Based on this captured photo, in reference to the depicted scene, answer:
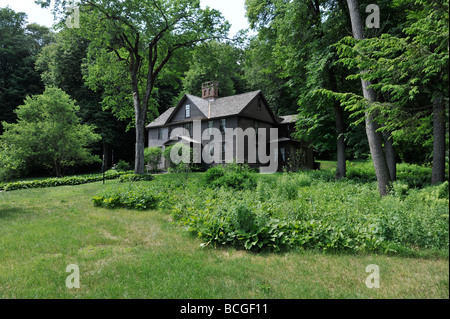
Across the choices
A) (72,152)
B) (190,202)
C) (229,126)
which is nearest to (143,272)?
(190,202)

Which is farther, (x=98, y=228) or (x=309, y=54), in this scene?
(x=309, y=54)

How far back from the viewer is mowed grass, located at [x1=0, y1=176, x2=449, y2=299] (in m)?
3.10

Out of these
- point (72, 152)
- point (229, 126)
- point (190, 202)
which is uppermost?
point (229, 126)

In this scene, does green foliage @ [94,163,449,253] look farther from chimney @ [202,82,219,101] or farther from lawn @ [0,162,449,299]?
chimney @ [202,82,219,101]

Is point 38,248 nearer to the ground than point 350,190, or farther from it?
nearer to the ground

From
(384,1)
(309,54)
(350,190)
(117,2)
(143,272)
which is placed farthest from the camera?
(117,2)

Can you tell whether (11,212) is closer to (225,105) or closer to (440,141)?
(440,141)

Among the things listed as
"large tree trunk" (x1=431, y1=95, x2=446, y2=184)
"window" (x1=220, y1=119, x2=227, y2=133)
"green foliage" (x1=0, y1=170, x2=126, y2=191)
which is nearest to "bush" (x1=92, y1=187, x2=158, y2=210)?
"large tree trunk" (x1=431, y1=95, x2=446, y2=184)

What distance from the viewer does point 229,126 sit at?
25.8 meters

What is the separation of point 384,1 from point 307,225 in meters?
10.5

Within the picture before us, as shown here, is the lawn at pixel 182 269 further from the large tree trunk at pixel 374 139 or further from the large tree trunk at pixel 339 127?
the large tree trunk at pixel 339 127

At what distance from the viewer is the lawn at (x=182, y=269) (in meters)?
3.10

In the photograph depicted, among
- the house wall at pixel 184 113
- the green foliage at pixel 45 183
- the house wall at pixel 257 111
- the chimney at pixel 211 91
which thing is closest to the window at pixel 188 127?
the house wall at pixel 184 113
